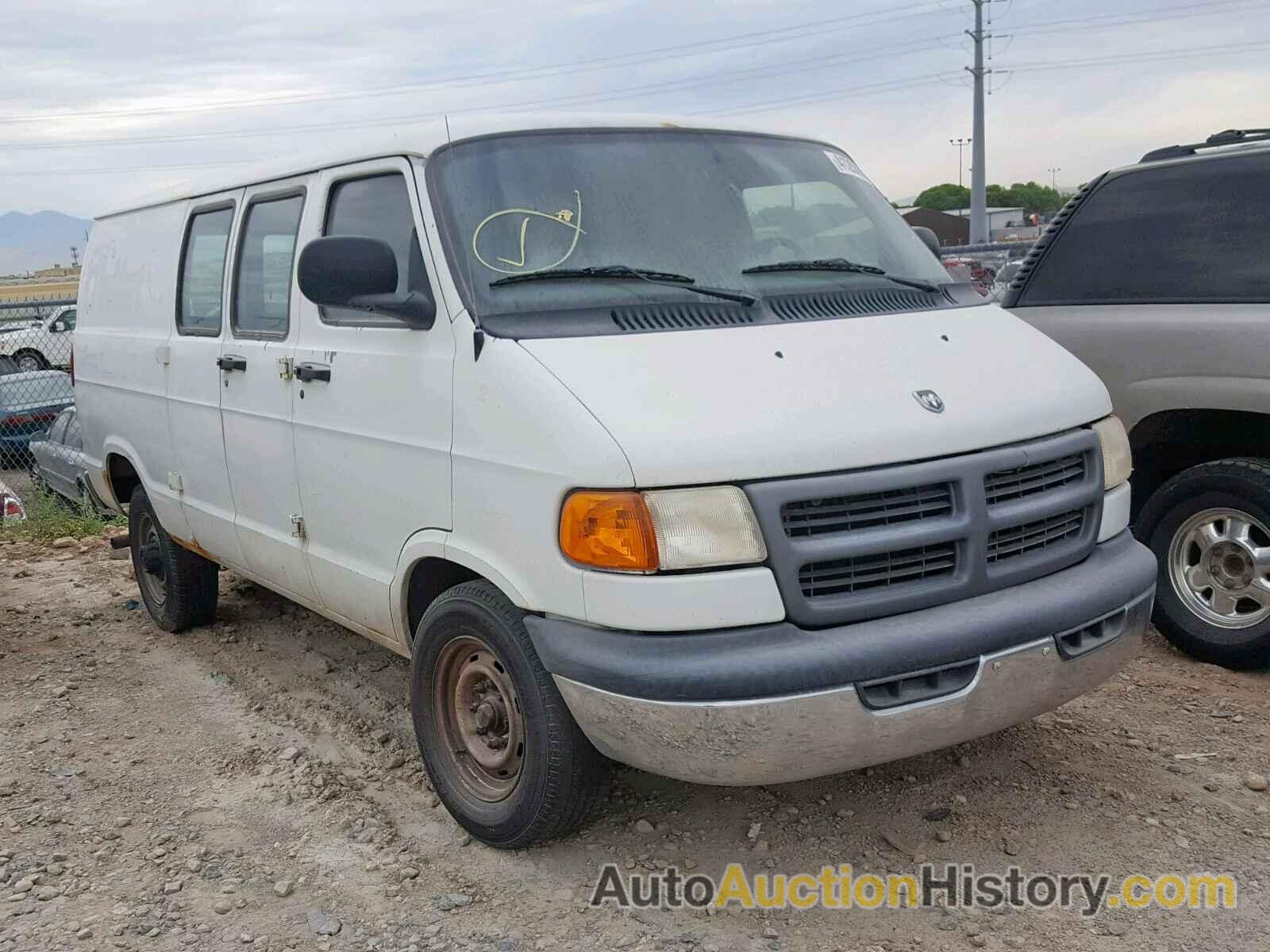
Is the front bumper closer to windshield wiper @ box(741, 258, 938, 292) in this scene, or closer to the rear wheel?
windshield wiper @ box(741, 258, 938, 292)

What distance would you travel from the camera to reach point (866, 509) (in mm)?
3260

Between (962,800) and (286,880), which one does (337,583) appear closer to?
(286,880)

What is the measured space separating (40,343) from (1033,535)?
75.6 feet

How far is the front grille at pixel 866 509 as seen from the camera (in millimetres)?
3191

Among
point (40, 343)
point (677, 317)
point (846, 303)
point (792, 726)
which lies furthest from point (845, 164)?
point (40, 343)

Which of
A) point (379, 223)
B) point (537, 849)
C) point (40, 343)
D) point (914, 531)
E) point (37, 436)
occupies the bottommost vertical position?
point (537, 849)

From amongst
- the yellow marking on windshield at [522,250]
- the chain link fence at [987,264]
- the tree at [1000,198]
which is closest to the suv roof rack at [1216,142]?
the chain link fence at [987,264]

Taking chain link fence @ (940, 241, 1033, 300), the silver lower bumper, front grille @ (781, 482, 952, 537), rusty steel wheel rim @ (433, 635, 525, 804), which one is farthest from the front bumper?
chain link fence @ (940, 241, 1033, 300)

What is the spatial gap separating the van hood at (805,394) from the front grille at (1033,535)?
0.84 ft

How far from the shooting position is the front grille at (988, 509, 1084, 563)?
3473 mm

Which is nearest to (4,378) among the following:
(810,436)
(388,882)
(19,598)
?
(19,598)

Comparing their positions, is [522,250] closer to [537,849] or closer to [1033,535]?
[1033,535]

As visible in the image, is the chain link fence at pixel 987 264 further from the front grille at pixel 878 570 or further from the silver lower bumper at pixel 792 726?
the silver lower bumper at pixel 792 726

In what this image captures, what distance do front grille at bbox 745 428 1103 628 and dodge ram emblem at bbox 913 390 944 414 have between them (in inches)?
6.2
